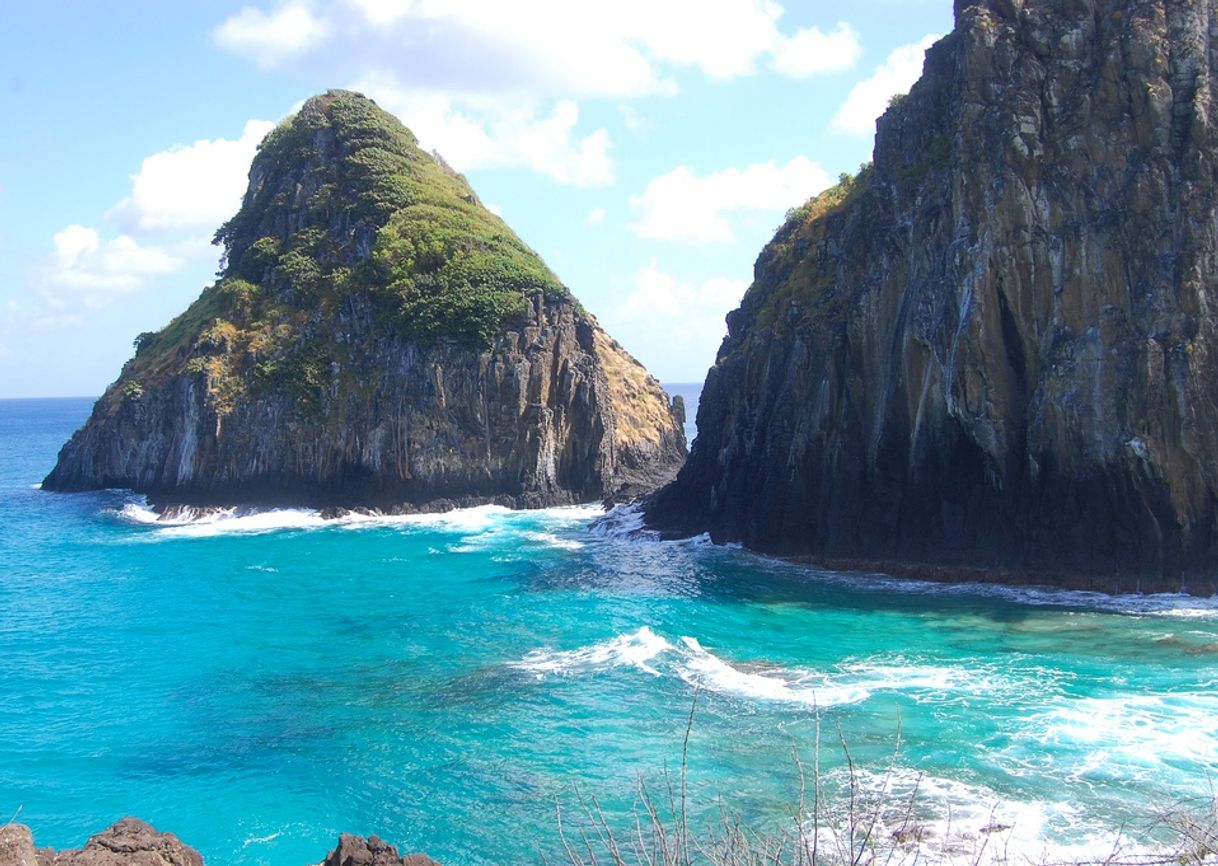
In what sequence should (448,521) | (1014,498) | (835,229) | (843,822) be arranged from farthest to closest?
(448,521) < (835,229) < (1014,498) < (843,822)

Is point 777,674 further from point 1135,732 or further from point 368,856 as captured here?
Answer: point 368,856

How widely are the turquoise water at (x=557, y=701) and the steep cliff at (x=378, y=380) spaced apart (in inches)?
797

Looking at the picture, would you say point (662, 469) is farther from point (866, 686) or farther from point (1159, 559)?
point (866, 686)

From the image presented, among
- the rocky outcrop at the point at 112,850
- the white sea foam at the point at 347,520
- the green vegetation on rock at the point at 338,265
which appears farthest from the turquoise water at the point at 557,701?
the green vegetation on rock at the point at 338,265

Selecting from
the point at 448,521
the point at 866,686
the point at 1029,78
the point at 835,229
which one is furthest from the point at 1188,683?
the point at 448,521

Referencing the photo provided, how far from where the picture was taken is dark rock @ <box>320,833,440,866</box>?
49.0ft

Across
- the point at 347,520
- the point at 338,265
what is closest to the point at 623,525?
the point at 347,520

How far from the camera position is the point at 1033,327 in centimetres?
3784

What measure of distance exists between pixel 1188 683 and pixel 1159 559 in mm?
10122

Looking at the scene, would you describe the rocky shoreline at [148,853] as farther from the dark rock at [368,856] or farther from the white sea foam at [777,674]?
the white sea foam at [777,674]

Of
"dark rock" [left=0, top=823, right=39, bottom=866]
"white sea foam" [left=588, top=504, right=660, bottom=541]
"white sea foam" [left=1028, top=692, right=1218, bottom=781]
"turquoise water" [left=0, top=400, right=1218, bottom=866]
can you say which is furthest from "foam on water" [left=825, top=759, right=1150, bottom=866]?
"white sea foam" [left=588, top=504, right=660, bottom=541]

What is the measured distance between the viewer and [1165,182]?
36.2 m

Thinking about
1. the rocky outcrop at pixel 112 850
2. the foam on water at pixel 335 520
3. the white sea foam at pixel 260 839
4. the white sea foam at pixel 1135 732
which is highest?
the foam on water at pixel 335 520

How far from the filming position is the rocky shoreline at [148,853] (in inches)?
574
